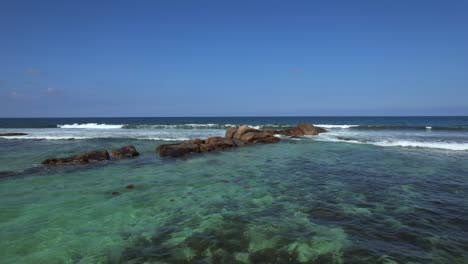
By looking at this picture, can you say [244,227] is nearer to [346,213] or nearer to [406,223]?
[346,213]

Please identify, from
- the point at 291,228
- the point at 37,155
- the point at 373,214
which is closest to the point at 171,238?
the point at 291,228

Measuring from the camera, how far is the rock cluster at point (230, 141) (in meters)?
21.3

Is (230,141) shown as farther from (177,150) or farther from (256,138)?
(177,150)

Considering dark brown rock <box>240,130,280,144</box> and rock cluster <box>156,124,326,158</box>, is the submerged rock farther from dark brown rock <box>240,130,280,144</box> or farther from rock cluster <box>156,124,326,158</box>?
dark brown rock <box>240,130,280,144</box>

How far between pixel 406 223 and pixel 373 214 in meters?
0.88

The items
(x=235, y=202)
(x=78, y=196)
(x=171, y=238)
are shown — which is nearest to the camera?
(x=171, y=238)

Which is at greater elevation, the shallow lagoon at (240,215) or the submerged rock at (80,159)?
the submerged rock at (80,159)

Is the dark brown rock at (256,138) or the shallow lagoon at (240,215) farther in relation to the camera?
the dark brown rock at (256,138)

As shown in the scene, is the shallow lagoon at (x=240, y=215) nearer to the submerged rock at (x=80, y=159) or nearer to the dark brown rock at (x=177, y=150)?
the submerged rock at (x=80, y=159)

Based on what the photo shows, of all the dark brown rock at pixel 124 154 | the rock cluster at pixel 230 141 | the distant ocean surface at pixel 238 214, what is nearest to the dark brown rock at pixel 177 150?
the rock cluster at pixel 230 141

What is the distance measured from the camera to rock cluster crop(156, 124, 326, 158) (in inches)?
837

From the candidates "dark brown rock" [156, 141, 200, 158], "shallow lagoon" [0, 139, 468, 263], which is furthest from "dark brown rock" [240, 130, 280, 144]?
"shallow lagoon" [0, 139, 468, 263]

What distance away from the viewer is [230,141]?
83.7 feet

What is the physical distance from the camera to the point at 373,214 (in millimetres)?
8586
